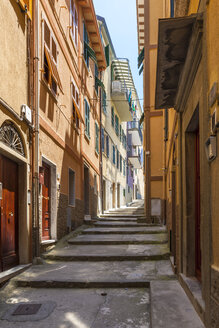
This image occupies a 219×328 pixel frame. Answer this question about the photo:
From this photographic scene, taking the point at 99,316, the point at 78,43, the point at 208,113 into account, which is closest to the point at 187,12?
the point at 208,113

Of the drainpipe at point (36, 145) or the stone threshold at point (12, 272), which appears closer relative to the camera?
the stone threshold at point (12, 272)

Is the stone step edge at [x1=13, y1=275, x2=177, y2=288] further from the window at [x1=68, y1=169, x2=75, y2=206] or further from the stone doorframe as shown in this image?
the window at [x1=68, y1=169, x2=75, y2=206]

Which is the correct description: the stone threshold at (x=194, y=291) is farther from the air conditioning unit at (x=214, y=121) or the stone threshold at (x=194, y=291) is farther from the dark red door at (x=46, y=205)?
the dark red door at (x=46, y=205)

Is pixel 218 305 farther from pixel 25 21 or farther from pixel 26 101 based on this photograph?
pixel 25 21

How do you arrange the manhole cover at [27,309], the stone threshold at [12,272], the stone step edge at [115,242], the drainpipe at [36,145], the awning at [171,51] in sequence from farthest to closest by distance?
the stone step edge at [115,242] → the drainpipe at [36,145] → the stone threshold at [12,272] → the manhole cover at [27,309] → the awning at [171,51]

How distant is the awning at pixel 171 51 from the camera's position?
4.18 meters

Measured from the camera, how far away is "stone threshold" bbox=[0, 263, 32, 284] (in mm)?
6217

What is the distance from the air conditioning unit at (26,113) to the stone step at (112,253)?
124 inches

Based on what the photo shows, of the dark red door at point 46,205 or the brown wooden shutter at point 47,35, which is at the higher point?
the brown wooden shutter at point 47,35

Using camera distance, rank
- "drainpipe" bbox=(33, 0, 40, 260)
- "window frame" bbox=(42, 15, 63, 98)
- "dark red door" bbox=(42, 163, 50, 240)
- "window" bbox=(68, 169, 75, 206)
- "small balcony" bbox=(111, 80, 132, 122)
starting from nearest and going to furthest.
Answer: "drainpipe" bbox=(33, 0, 40, 260) < "window frame" bbox=(42, 15, 63, 98) < "dark red door" bbox=(42, 163, 50, 240) < "window" bbox=(68, 169, 75, 206) < "small balcony" bbox=(111, 80, 132, 122)

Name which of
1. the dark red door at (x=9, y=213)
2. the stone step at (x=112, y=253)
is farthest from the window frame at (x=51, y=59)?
the stone step at (x=112, y=253)

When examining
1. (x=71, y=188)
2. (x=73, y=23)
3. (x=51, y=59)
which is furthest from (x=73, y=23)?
(x=71, y=188)

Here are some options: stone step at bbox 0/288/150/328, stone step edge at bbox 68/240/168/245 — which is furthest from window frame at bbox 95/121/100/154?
stone step at bbox 0/288/150/328

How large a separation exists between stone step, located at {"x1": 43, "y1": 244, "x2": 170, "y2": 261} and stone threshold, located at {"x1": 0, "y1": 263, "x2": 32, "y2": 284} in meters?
1.24
